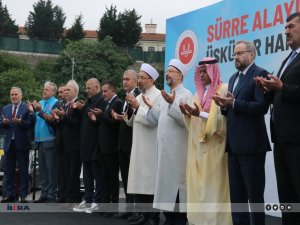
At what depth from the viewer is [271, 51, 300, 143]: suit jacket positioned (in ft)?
13.3

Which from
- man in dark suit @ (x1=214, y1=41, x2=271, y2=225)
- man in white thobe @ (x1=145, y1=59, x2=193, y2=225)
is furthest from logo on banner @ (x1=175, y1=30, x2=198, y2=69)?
man in dark suit @ (x1=214, y1=41, x2=271, y2=225)

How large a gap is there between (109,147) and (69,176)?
1176 millimetres

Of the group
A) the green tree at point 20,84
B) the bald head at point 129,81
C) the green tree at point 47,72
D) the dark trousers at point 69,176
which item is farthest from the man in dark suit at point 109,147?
the green tree at point 47,72

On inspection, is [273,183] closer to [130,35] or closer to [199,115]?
[199,115]

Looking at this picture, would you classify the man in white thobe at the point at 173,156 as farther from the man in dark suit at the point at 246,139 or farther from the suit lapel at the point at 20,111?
the suit lapel at the point at 20,111

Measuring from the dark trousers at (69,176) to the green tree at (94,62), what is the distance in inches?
1542

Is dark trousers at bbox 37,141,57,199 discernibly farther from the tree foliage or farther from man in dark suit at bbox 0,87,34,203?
the tree foliage

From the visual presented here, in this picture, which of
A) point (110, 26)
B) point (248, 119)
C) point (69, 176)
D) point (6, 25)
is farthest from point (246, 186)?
point (6, 25)

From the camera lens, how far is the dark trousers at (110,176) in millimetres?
7031

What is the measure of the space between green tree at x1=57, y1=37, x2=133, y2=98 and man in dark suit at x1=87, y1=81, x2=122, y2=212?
40.0 metres

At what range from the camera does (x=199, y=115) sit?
16.8 feet

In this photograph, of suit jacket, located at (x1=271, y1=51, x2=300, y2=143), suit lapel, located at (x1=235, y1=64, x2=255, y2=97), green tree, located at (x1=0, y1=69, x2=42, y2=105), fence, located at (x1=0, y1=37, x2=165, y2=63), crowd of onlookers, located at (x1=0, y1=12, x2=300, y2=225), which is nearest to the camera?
suit jacket, located at (x1=271, y1=51, x2=300, y2=143)

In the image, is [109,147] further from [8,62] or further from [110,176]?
[8,62]

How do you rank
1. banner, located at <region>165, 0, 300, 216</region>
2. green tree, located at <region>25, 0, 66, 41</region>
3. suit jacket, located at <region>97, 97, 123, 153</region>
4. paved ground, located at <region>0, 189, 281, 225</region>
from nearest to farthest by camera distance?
paved ground, located at <region>0, 189, 281, 225</region> < banner, located at <region>165, 0, 300, 216</region> < suit jacket, located at <region>97, 97, 123, 153</region> < green tree, located at <region>25, 0, 66, 41</region>
